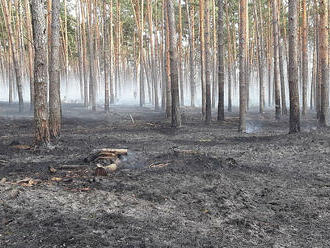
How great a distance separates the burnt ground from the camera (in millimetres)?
3355

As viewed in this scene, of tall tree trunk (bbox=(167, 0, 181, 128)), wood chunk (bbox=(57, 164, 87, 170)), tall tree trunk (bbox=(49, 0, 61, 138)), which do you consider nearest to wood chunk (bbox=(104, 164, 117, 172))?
wood chunk (bbox=(57, 164, 87, 170))

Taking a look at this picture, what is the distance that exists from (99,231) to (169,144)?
5.93 meters

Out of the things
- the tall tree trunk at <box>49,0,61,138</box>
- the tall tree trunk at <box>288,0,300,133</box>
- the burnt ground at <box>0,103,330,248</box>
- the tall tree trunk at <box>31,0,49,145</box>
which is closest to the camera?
the burnt ground at <box>0,103,330,248</box>

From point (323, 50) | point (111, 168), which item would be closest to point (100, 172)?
point (111, 168)

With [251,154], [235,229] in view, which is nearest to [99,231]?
[235,229]

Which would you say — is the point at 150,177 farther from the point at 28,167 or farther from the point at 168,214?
the point at 28,167

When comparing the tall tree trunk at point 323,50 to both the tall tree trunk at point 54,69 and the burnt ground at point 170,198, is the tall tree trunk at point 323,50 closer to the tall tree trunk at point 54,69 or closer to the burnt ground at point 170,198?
the burnt ground at point 170,198

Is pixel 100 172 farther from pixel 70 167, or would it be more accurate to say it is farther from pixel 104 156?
pixel 104 156

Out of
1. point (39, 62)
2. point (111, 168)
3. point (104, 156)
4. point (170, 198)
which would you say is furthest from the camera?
point (39, 62)

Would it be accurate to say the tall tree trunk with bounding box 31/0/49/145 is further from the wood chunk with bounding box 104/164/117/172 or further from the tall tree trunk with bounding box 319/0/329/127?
the tall tree trunk with bounding box 319/0/329/127

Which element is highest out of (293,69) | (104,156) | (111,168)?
(293,69)

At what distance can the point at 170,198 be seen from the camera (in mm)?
4727

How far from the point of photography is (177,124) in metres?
12.1

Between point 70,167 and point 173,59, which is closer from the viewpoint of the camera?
point 70,167
